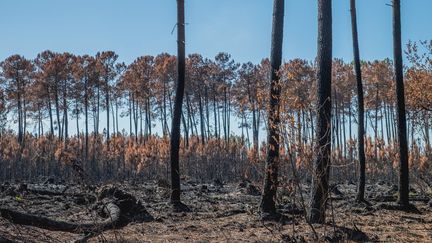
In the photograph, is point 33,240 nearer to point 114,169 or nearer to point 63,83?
point 114,169

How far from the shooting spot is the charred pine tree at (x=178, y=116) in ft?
38.4

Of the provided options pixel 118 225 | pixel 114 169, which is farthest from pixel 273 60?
pixel 114 169

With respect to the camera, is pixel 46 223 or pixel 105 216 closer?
pixel 46 223

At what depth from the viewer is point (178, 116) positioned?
12039 mm

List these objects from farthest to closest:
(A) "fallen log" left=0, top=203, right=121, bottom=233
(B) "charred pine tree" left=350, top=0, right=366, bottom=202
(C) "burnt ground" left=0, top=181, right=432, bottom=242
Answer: (B) "charred pine tree" left=350, top=0, right=366, bottom=202
(C) "burnt ground" left=0, top=181, right=432, bottom=242
(A) "fallen log" left=0, top=203, right=121, bottom=233

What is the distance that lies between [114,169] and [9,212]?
32.7 meters

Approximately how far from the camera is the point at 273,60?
372 inches

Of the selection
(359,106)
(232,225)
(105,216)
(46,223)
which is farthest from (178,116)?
(46,223)

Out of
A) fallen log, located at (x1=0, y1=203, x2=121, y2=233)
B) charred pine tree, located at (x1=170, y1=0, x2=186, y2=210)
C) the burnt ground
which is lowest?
the burnt ground

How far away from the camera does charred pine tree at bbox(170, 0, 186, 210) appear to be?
11.7 m

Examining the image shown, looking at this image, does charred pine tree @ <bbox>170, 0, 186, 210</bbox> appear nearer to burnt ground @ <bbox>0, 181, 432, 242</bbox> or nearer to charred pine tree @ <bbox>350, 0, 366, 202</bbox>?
burnt ground @ <bbox>0, 181, 432, 242</bbox>

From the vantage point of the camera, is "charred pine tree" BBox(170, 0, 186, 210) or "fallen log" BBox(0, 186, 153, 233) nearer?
"fallen log" BBox(0, 186, 153, 233)

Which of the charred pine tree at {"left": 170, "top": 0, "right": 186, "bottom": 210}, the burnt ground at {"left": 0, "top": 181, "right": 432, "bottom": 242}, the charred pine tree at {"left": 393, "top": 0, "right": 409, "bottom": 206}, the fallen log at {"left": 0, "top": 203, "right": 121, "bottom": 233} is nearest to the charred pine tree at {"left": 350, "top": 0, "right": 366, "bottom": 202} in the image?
the burnt ground at {"left": 0, "top": 181, "right": 432, "bottom": 242}

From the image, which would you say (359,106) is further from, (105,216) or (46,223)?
(46,223)
